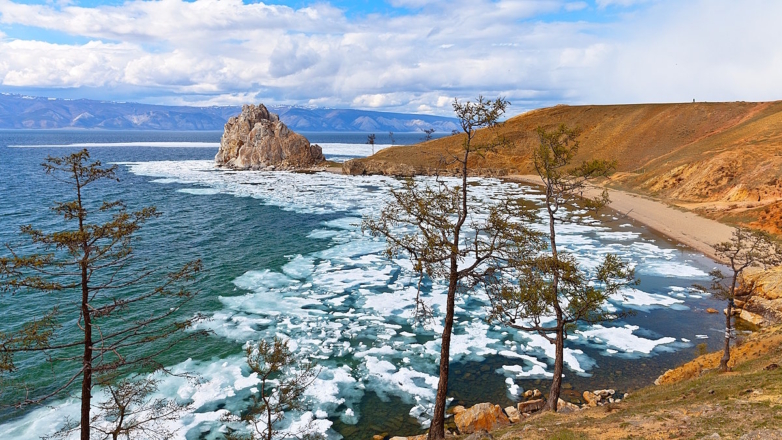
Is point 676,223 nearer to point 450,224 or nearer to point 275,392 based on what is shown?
point 450,224

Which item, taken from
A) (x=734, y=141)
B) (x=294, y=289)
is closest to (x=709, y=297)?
(x=294, y=289)

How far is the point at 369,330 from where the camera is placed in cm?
2712

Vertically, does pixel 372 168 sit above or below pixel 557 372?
above

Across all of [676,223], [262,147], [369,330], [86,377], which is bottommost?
[369,330]

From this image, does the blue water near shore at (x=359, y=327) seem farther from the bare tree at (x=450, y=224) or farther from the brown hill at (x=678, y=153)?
the brown hill at (x=678, y=153)

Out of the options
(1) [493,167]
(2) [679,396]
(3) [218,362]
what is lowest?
(3) [218,362]

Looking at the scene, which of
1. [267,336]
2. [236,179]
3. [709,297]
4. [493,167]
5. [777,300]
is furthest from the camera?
[493,167]

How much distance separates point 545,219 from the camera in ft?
191

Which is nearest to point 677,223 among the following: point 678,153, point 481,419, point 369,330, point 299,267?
point 678,153

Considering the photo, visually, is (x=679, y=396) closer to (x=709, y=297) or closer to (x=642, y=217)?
(x=709, y=297)

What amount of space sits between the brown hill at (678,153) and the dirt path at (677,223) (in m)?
2.29

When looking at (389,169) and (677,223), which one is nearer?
(677,223)

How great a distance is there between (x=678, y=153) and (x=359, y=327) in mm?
85270

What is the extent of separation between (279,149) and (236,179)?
2827 centimetres
